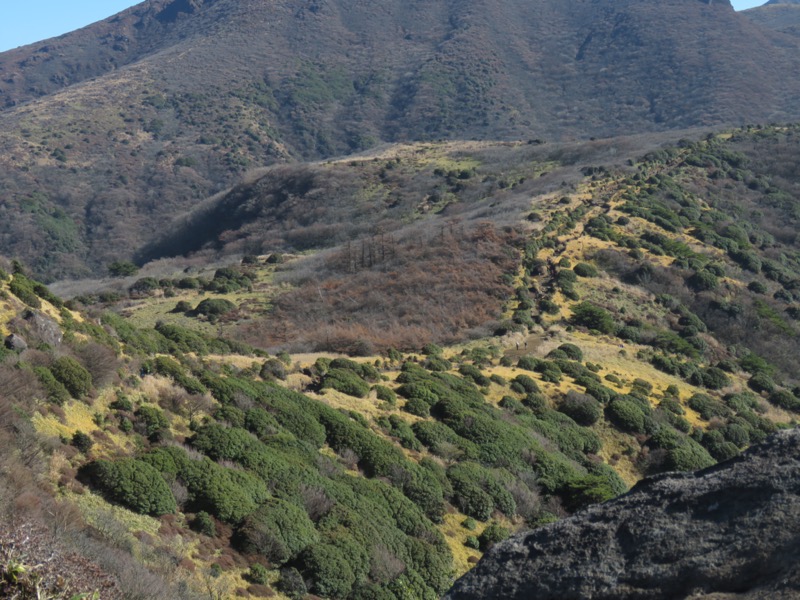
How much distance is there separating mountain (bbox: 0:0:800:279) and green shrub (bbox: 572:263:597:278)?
216ft

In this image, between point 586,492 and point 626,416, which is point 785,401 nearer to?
point 626,416

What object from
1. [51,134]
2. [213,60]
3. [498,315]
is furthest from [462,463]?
[213,60]

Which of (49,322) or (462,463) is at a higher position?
(49,322)

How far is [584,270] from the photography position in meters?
38.5

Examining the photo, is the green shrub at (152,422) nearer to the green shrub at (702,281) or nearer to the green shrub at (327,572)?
the green shrub at (327,572)

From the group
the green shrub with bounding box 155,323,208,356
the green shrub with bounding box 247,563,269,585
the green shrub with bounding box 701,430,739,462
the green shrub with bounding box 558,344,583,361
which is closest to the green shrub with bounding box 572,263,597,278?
the green shrub with bounding box 558,344,583,361

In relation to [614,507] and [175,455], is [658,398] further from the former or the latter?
[614,507]

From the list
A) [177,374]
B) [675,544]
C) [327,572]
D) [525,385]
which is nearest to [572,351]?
[525,385]

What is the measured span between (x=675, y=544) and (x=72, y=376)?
10768 millimetres

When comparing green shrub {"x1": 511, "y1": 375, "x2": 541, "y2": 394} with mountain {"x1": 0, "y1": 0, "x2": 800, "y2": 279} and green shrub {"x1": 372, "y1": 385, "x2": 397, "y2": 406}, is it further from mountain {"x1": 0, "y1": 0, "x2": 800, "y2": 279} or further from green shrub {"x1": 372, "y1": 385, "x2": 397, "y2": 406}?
mountain {"x1": 0, "y1": 0, "x2": 800, "y2": 279}

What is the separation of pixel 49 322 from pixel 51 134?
11284 centimetres

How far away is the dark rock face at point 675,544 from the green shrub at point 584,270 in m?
32.3

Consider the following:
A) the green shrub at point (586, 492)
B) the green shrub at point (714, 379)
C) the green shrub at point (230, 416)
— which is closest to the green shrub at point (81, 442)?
the green shrub at point (230, 416)

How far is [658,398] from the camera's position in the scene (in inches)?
1088
